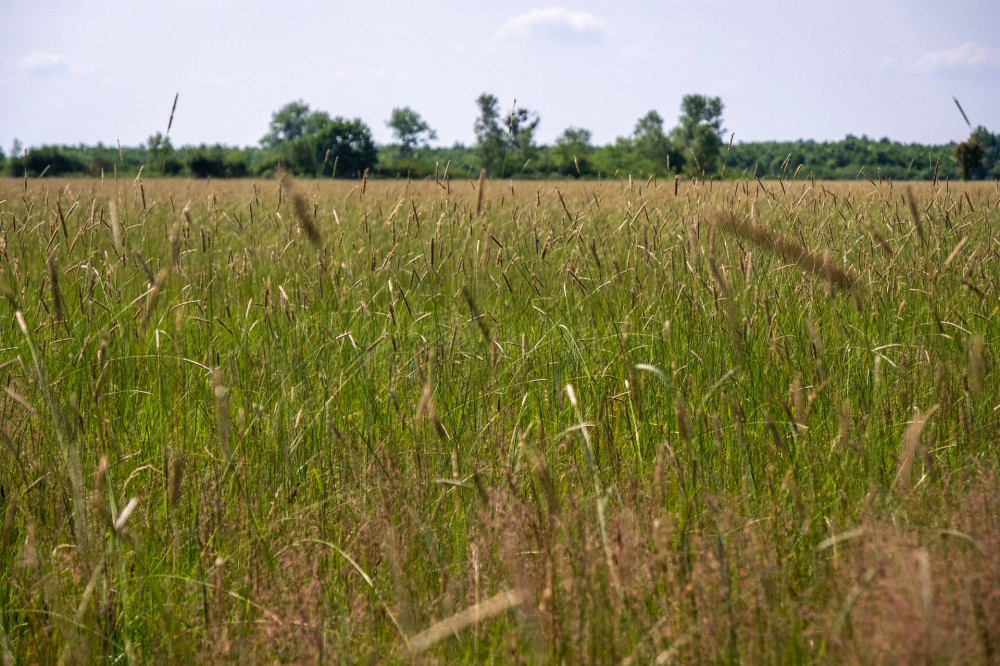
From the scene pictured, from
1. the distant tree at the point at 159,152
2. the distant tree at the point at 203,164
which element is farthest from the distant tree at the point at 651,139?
the distant tree at the point at 159,152

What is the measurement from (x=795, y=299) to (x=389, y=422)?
165 cm

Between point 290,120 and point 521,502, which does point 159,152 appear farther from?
point 290,120

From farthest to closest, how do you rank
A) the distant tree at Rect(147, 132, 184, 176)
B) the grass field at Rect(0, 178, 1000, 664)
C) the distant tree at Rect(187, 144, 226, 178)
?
1. the distant tree at Rect(187, 144, 226, 178)
2. the distant tree at Rect(147, 132, 184, 176)
3. the grass field at Rect(0, 178, 1000, 664)

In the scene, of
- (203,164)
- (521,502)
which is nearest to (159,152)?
(521,502)

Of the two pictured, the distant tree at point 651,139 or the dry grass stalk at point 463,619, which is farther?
the distant tree at point 651,139

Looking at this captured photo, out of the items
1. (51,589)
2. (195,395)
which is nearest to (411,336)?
(195,395)

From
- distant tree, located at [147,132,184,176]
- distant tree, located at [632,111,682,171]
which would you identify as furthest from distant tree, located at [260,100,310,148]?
distant tree, located at [147,132,184,176]

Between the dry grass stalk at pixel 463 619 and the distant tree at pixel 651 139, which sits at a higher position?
the distant tree at pixel 651 139

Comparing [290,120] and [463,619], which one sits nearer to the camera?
[463,619]

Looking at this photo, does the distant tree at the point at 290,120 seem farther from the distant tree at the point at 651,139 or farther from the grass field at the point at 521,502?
the grass field at the point at 521,502

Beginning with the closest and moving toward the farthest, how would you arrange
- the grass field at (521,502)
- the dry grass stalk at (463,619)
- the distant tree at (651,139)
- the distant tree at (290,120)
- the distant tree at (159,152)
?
the dry grass stalk at (463,619) < the grass field at (521,502) < the distant tree at (159,152) < the distant tree at (651,139) < the distant tree at (290,120)

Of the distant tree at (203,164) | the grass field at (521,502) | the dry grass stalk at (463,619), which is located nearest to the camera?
the dry grass stalk at (463,619)

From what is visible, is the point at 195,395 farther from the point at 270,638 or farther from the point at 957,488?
the point at 957,488

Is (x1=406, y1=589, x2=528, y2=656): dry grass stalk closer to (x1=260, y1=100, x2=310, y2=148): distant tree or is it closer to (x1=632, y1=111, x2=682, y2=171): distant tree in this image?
(x1=632, y1=111, x2=682, y2=171): distant tree
